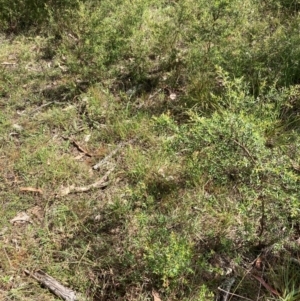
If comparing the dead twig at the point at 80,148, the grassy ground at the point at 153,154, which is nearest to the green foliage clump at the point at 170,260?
the grassy ground at the point at 153,154

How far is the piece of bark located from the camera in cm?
263

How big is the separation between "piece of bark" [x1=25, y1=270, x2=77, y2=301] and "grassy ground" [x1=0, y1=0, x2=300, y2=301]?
0.13ft

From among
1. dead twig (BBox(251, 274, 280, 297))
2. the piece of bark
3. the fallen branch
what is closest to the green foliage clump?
dead twig (BBox(251, 274, 280, 297))

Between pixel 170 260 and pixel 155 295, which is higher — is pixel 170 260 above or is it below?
above

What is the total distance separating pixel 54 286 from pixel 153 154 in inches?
48.6

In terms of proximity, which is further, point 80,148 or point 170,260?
point 80,148

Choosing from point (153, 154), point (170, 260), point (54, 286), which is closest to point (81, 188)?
point (153, 154)

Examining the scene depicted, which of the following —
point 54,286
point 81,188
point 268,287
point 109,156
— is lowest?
point 54,286

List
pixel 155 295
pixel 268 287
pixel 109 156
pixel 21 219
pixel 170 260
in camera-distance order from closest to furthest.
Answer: pixel 170 260
pixel 268 287
pixel 155 295
pixel 21 219
pixel 109 156

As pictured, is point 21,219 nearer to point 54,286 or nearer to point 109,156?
point 54,286

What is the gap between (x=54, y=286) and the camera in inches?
105

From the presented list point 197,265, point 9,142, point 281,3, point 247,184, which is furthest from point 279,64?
point 9,142

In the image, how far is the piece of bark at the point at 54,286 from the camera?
2.63 metres

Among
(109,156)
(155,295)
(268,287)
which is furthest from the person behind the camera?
(109,156)
